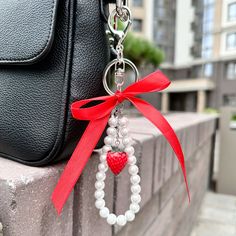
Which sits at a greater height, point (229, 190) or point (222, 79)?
point (222, 79)

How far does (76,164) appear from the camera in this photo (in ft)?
0.89

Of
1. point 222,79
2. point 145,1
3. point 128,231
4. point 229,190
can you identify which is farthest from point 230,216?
point 222,79

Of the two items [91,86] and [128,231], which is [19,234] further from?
[128,231]

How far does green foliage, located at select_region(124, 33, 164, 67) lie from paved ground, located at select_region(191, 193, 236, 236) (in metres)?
1.85

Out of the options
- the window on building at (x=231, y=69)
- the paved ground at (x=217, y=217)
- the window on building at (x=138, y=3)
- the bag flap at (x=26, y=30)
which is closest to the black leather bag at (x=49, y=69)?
the bag flap at (x=26, y=30)

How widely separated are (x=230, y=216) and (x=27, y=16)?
159 cm

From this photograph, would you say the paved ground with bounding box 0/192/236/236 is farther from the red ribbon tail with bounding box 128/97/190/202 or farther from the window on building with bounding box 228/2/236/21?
Answer: the red ribbon tail with bounding box 128/97/190/202

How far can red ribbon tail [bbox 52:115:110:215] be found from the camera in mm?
263

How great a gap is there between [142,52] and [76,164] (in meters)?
3.17

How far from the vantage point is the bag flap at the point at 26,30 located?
28 cm

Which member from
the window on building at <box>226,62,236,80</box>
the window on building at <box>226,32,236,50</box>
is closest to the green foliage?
the window on building at <box>226,62,236,80</box>

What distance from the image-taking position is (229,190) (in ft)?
6.42

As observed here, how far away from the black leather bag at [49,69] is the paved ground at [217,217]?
1207 millimetres

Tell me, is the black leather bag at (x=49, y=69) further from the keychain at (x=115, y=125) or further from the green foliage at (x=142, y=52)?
the green foliage at (x=142, y=52)
